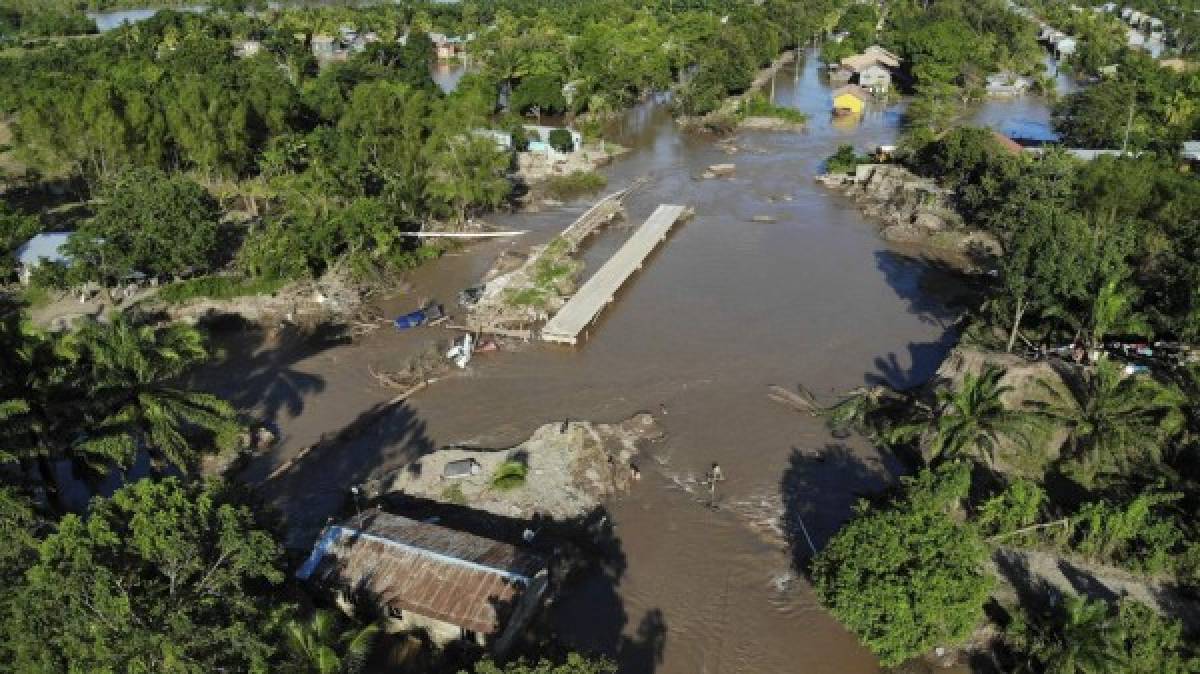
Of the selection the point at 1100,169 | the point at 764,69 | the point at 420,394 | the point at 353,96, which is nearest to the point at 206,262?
the point at 420,394

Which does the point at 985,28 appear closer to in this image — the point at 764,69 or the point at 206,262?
the point at 764,69

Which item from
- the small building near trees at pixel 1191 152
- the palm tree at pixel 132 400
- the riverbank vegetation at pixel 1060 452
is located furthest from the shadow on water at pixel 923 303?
the palm tree at pixel 132 400

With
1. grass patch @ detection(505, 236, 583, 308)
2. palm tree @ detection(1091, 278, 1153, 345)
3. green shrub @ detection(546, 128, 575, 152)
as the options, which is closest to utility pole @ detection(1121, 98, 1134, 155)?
palm tree @ detection(1091, 278, 1153, 345)

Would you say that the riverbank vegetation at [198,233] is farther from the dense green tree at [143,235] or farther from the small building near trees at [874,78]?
the small building near trees at [874,78]

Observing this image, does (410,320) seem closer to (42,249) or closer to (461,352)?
(461,352)

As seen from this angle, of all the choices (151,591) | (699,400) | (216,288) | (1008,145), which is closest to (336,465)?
(151,591)

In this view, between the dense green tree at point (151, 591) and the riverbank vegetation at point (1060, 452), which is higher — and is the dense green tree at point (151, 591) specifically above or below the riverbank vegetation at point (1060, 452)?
above

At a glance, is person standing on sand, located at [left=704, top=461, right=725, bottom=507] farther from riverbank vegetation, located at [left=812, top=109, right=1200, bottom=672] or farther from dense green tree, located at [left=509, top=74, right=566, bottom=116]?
dense green tree, located at [left=509, top=74, right=566, bottom=116]
